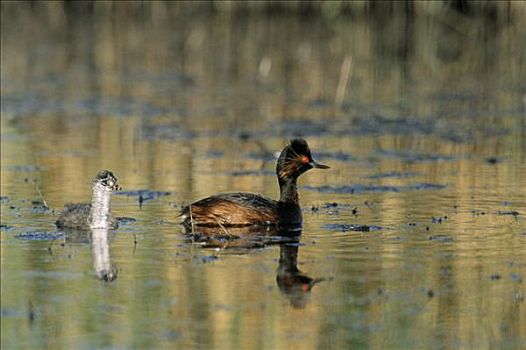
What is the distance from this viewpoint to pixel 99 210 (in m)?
11.1

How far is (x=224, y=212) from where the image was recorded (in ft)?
37.4

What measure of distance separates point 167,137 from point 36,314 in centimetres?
881

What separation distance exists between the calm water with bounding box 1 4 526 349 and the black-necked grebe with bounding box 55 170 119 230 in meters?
0.15

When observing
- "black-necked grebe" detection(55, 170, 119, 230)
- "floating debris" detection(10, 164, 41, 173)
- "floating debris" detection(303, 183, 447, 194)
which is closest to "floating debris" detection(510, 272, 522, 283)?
"black-necked grebe" detection(55, 170, 119, 230)

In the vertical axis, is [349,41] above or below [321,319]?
above

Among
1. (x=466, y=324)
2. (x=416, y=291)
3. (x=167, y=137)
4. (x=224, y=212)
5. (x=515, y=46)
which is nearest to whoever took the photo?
(x=466, y=324)

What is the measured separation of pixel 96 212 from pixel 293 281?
8.26 feet

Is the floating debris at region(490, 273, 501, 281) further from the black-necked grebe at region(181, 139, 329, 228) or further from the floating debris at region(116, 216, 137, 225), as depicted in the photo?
the floating debris at region(116, 216, 137, 225)

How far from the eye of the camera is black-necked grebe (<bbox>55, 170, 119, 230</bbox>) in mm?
11070

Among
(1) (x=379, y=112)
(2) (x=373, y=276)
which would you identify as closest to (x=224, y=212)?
(2) (x=373, y=276)

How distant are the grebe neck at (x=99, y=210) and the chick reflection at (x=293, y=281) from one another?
1680 mm

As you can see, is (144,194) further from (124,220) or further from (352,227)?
(352,227)

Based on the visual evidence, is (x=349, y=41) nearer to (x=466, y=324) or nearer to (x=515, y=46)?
(x=515, y=46)

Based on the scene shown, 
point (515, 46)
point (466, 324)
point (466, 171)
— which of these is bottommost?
point (466, 324)
